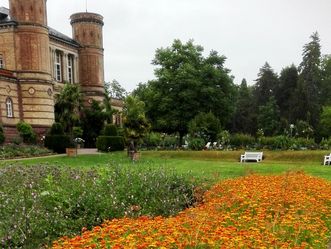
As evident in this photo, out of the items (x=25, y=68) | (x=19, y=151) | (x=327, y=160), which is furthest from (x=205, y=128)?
(x=25, y=68)

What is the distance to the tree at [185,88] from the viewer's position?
1565 inches

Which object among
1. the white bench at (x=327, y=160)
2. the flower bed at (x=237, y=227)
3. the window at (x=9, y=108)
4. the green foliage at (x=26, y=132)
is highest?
the window at (x=9, y=108)

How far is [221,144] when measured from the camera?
28578mm

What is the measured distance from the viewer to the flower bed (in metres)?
4.30

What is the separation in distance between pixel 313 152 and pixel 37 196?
60.1 ft

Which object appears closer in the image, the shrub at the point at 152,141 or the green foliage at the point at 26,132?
the shrub at the point at 152,141

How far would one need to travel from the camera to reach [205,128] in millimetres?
30344

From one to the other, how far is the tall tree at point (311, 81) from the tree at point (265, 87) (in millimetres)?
6177

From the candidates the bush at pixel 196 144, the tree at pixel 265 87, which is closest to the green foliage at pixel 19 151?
the bush at pixel 196 144

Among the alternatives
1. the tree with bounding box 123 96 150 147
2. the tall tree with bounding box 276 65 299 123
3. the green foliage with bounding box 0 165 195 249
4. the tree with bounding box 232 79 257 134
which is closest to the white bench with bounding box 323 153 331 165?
the tree with bounding box 123 96 150 147

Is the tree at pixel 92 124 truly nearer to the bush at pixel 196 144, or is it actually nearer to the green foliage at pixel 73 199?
the bush at pixel 196 144

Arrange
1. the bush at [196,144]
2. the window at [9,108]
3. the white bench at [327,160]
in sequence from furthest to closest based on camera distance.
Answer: the window at [9,108] → the bush at [196,144] → the white bench at [327,160]

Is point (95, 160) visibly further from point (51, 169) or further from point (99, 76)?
point (99, 76)

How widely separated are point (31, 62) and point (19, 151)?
1030 centimetres
